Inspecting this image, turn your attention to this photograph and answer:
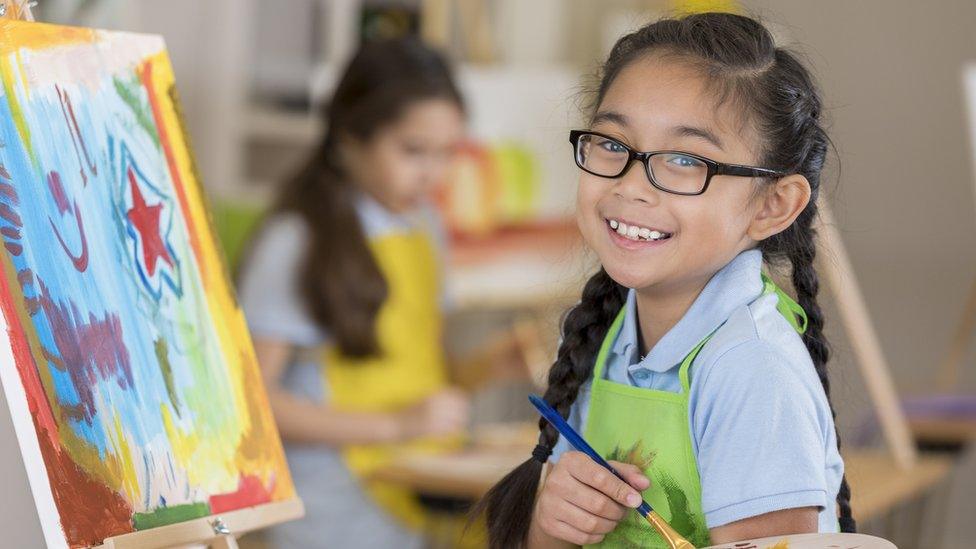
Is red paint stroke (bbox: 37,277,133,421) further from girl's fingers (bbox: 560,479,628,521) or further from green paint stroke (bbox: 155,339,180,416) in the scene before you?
girl's fingers (bbox: 560,479,628,521)

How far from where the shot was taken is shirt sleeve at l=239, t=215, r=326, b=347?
2.14m

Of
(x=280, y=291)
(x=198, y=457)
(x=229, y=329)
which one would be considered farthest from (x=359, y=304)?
(x=198, y=457)

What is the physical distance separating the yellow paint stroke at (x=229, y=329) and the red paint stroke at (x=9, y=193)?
23cm

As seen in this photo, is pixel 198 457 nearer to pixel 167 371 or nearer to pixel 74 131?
pixel 167 371

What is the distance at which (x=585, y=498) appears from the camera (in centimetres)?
100

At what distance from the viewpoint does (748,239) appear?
103 cm

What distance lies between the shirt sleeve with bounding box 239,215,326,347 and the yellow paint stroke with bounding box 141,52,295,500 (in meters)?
0.88

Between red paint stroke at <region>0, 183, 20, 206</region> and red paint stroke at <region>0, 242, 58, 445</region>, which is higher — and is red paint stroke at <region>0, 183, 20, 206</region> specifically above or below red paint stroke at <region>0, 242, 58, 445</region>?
above

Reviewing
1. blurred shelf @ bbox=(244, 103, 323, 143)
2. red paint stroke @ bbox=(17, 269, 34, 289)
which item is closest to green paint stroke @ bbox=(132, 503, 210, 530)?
red paint stroke @ bbox=(17, 269, 34, 289)

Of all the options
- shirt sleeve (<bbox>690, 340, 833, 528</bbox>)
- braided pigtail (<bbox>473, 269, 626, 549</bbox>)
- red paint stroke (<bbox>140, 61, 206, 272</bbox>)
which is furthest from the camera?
red paint stroke (<bbox>140, 61, 206, 272</bbox>)

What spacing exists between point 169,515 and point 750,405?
507mm

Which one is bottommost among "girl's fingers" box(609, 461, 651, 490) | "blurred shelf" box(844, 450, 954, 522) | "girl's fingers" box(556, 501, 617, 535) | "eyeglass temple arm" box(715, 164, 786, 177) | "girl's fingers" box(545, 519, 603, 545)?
"blurred shelf" box(844, 450, 954, 522)

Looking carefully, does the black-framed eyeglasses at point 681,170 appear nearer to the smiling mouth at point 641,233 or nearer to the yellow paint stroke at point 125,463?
the smiling mouth at point 641,233

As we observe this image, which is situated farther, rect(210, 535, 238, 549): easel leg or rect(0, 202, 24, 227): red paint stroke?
rect(210, 535, 238, 549): easel leg
